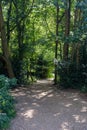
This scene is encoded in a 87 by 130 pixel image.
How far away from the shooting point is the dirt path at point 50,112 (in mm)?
5717

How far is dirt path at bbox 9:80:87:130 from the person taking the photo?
5.72m

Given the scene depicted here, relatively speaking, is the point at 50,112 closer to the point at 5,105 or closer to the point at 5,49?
the point at 5,105

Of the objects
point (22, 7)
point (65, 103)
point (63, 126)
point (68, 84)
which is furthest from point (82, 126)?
point (22, 7)

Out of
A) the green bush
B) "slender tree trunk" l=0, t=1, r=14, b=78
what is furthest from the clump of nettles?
"slender tree trunk" l=0, t=1, r=14, b=78

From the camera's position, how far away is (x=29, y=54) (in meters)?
12.8

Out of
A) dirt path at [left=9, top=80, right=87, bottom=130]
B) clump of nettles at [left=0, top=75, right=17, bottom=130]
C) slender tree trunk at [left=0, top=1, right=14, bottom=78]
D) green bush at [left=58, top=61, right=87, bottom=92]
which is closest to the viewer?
clump of nettles at [left=0, top=75, right=17, bottom=130]

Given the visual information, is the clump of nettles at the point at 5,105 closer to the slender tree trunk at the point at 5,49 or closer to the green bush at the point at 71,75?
the green bush at the point at 71,75

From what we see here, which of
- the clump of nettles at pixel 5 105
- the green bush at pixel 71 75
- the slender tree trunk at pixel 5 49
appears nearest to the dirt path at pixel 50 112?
the clump of nettles at pixel 5 105

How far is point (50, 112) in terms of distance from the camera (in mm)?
6648

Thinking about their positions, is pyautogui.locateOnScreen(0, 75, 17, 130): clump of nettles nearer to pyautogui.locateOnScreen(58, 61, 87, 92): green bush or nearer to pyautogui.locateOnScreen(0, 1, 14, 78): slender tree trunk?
pyautogui.locateOnScreen(58, 61, 87, 92): green bush

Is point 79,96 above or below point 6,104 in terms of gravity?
below

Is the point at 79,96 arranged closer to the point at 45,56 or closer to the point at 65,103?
the point at 65,103

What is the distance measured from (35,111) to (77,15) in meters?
5.35

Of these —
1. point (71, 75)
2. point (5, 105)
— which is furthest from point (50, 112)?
point (71, 75)
